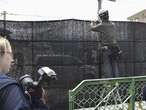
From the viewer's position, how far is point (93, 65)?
9719 mm

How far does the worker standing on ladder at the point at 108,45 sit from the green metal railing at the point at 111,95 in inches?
66.5

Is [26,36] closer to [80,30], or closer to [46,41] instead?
[46,41]

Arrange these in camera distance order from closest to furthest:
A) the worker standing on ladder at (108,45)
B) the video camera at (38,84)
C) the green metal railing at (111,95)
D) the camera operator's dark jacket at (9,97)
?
the camera operator's dark jacket at (9,97) < the video camera at (38,84) < the green metal railing at (111,95) < the worker standing on ladder at (108,45)

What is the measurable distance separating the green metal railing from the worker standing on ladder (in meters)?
1.69

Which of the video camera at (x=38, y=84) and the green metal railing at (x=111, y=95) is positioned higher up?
the video camera at (x=38, y=84)

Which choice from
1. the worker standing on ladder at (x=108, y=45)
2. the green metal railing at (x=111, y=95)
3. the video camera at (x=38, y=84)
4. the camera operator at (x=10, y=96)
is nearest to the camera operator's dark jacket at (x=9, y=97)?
the camera operator at (x=10, y=96)

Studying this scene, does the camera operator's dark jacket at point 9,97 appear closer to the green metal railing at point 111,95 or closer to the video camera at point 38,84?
the video camera at point 38,84

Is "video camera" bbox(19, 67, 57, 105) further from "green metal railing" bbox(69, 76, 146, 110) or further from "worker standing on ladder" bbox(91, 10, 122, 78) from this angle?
"worker standing on ladder" bbox(91, 10, 122, 78)

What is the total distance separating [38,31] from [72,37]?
74cm

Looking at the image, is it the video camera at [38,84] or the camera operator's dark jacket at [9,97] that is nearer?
the camera operator's dark jacket at [9,97]

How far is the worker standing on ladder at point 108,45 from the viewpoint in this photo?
914 cm

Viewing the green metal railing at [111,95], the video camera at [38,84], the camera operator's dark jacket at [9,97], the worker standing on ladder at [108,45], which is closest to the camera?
the camera operator's dark jacket at [9,97]

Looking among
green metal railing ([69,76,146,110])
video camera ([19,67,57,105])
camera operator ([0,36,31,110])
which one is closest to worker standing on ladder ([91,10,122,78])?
green metal railing ([69,76,146,110])

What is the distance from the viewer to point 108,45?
367 inches
